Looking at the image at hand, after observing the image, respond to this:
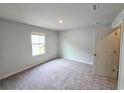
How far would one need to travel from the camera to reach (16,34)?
341 cm

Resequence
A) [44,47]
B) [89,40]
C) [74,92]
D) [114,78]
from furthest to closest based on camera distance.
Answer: [44,47]
[89,40]
[114,78]
[74,92]

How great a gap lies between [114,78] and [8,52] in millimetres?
4114

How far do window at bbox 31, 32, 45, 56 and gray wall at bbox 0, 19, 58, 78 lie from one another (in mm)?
267

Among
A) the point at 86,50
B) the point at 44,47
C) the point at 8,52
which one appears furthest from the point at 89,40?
the point at 8,52

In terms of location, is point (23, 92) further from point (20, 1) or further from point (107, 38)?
point (107, 38)

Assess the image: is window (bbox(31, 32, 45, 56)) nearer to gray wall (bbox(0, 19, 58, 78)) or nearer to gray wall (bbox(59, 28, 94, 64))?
gray wall (bbox(0, 19, 58, 78))

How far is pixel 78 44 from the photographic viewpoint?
530 centimetres

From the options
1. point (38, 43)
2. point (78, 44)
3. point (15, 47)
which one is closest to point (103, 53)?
point (78, 44)

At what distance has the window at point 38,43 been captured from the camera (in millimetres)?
4430

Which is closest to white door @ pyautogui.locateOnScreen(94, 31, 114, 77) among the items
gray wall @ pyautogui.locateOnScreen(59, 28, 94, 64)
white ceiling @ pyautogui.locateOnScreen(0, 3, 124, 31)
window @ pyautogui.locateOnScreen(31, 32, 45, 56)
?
white ceiling @ pyautogui.locateOnScreen(0, 3, 124, 31)

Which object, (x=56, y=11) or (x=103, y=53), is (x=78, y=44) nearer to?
(x=103, y=53)

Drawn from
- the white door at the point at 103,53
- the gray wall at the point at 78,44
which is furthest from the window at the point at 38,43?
the white door at the point at 103,53

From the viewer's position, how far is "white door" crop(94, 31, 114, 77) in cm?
316

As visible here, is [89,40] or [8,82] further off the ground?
[89,40]
